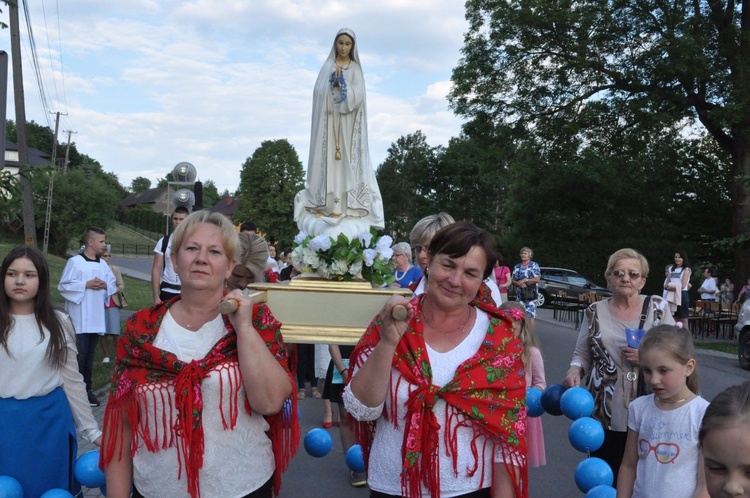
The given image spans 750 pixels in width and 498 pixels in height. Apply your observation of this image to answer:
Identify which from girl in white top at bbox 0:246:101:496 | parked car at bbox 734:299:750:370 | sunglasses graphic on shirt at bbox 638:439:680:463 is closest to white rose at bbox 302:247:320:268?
girl in white top at bbox 0:246:101:496

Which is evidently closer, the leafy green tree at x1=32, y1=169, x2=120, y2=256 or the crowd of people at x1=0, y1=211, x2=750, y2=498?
the crowd of people at x1=0, y1=211, x2=750, y2=498

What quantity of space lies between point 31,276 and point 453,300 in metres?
2.25

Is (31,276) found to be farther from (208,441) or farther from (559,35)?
(559,35)

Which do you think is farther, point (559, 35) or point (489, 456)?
point (559, 35)

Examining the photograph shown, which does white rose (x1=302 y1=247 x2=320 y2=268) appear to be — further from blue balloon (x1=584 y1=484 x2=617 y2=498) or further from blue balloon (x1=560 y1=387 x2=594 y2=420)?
blue balloon (x1=584 y1=484 x2=617 y2=498)

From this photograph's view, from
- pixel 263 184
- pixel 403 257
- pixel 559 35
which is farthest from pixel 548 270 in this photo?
pixel 263 184

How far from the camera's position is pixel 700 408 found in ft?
10.4

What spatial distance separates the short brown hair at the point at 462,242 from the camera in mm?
2541

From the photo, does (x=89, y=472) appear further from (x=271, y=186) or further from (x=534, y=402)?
(x=271, y=186)

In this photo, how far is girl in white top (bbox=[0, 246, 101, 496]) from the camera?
10.8 feet

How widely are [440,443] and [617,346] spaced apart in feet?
6.17

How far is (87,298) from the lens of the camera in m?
8.66

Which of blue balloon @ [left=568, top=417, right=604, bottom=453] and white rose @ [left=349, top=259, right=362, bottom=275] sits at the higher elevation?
white rose @ [left=349, top=259, right=362, bottom=275]

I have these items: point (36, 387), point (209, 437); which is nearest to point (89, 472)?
point (36, 387)
